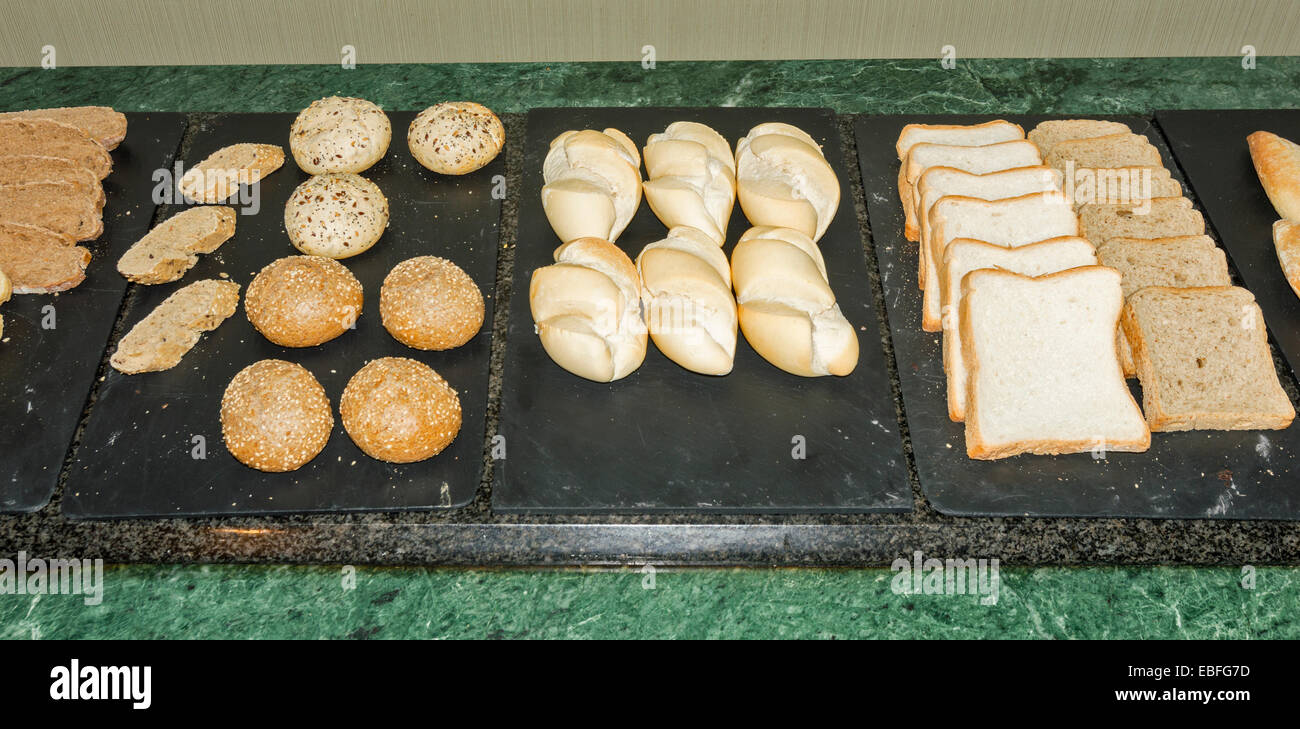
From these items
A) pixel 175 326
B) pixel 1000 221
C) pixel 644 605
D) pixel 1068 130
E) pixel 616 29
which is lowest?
pixel 644 605

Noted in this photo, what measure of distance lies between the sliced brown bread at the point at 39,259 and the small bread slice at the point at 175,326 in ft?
1.03

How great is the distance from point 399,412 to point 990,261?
1703mm

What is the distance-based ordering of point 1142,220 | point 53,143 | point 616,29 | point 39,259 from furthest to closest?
point 616,29 < point 53,143 < point 1142,220 < point 39,259

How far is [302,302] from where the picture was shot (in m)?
2.51

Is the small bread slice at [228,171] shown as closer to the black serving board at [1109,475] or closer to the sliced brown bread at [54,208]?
the sliced brown bread at [54,208]

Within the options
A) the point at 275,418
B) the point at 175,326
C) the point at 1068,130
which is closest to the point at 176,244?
the point at 175,326

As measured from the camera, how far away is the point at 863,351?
2580mm

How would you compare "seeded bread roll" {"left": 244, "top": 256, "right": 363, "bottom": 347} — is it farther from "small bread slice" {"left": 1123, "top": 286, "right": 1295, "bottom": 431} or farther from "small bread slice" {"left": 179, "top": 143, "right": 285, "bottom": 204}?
"small bread slice" {"left": 1123, "top": 286, "right": 1295, "bottom": 431}

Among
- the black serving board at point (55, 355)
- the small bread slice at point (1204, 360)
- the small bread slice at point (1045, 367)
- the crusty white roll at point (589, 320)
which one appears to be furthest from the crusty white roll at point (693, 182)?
the black serving board at point (55, 355)

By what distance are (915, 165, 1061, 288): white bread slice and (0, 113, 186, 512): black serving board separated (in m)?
2.39

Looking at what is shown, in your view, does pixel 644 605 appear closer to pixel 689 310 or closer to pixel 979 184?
pixel 689 310

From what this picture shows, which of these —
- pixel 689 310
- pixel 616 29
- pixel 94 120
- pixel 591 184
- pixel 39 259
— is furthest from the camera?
pixel 616 29

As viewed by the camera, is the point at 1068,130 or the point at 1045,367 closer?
the point at 1045,367

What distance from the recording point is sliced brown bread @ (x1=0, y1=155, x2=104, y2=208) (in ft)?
9.55
